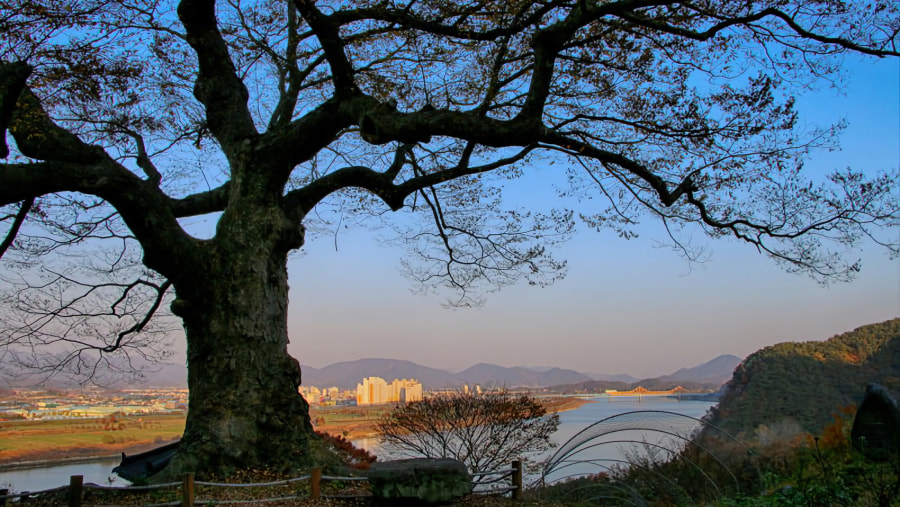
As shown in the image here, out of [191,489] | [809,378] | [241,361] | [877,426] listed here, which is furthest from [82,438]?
[809,378]

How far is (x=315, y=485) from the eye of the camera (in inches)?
219

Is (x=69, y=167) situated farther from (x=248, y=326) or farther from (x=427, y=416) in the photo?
(x=427, y=416)

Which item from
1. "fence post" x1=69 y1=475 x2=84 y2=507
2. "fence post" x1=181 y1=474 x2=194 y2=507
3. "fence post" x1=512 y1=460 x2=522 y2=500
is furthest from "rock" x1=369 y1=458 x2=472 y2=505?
"fence post" x1=69 y1=475 x2=84 y2=507

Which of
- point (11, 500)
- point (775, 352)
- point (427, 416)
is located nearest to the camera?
point (11, 500)

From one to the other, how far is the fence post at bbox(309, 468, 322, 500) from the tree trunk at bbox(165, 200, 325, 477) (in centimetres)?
66

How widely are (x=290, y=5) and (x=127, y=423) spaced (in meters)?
8.40

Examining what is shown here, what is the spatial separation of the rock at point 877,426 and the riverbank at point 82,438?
447 cm

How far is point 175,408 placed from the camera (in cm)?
1127

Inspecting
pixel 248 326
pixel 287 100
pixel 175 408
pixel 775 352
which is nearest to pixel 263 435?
pixel 248 326

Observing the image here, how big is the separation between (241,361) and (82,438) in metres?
6.29

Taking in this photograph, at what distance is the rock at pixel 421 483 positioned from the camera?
5.14m

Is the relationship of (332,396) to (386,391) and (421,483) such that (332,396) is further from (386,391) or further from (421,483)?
(421,483)

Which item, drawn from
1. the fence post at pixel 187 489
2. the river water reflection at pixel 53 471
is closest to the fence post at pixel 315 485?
the fence post at pixel 187 489

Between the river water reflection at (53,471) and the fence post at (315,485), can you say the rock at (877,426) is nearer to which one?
the fence post at (315,485)
